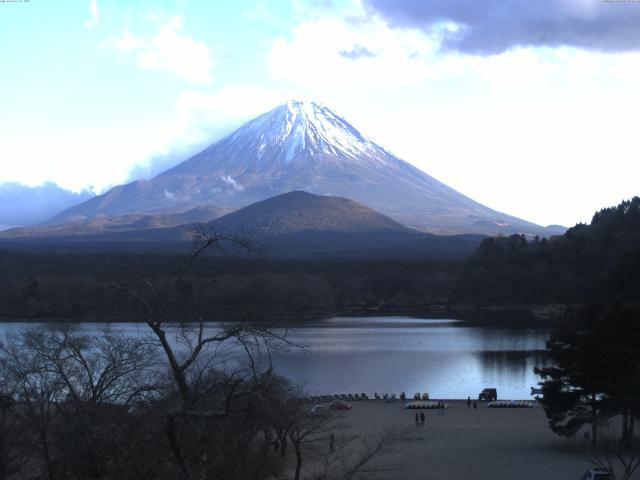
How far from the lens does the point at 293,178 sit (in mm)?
151875

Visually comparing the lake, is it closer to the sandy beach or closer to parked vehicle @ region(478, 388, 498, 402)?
parked vehicle @ region(478, 388, 498, 402)

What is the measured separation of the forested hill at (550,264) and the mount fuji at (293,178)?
74.8 metres

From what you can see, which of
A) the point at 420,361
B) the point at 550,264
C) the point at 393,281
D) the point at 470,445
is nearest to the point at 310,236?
the point at 393,281

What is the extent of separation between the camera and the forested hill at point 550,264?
192 feet

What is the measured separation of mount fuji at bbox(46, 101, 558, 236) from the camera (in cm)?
14725

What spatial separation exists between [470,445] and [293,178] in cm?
13549

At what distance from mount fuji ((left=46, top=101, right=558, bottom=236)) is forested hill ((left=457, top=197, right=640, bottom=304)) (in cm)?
7478

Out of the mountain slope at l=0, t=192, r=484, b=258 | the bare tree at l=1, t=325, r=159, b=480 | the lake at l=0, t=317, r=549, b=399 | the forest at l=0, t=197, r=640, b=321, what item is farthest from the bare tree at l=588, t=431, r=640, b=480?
the mountain slope at l=0, t=192, r=484, b=258

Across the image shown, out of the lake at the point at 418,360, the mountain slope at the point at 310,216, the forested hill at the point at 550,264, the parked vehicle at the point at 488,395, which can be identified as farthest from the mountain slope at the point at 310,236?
the parked vehicle at the point at 488,395

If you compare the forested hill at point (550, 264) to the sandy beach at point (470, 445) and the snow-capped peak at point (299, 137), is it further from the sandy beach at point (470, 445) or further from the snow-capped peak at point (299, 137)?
the snow-capped peak at point (299, 137)

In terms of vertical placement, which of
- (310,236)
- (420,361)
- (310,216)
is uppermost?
(310,216)

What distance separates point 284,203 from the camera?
12875cm

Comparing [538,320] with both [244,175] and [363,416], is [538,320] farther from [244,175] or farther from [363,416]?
[244,175]

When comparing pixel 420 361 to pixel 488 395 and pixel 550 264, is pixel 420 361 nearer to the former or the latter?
pixel 488 395
